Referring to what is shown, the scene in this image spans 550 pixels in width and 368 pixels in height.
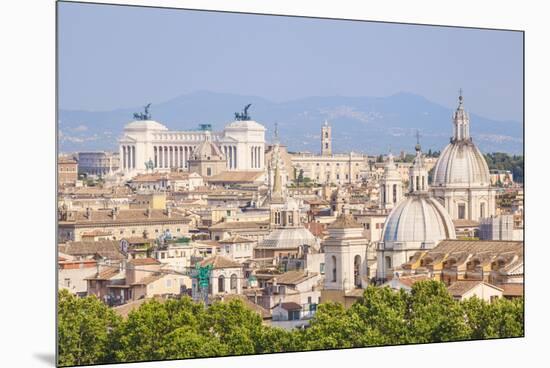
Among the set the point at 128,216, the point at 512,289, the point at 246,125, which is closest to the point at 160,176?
the point at 128,216

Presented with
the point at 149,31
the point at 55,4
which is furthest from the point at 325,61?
the point at 55,4

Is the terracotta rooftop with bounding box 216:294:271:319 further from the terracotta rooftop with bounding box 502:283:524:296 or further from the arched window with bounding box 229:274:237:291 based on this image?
the terracotta rooftop with bounding box 502:283:524:296

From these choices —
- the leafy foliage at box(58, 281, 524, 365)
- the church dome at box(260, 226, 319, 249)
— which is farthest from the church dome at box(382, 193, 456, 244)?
the church dome at box(260, 226, 319, 249)

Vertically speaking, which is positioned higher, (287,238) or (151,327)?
(287,238)

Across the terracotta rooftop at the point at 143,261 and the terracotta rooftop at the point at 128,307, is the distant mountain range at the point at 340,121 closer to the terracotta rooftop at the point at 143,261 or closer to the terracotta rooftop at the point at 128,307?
the terracotta rooftop at the point at 143,261

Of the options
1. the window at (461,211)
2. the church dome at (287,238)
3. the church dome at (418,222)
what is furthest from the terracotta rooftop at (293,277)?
the window at (461,211)

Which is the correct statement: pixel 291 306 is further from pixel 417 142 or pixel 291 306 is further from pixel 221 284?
pixel 417 142
